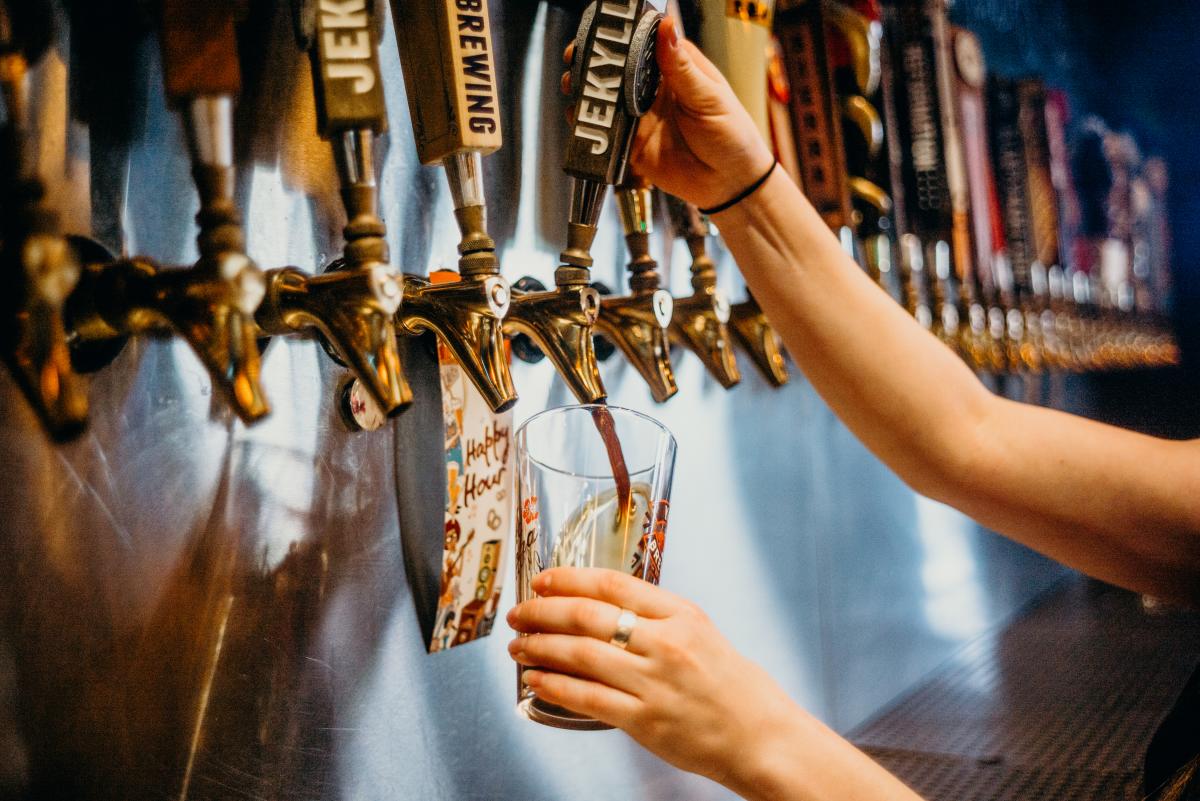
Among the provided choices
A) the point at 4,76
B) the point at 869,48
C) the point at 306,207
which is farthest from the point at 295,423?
the point at 869,48

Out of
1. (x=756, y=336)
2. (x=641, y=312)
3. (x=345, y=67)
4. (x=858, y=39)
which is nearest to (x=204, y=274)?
(x=345, y=67)

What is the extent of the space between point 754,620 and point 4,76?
104cm

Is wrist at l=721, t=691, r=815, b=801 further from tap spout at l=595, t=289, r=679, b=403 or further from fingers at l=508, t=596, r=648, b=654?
tap spout at l=595, t=289, r=679, b=403

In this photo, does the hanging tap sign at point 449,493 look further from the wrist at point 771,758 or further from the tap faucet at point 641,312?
the wrist at point 771,758

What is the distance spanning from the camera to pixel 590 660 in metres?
0.63

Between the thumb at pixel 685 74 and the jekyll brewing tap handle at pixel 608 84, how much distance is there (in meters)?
0.03

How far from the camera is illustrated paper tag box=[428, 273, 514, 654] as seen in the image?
0.88 meters

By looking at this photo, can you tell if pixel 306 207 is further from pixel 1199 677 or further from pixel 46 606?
pixel 1199 677

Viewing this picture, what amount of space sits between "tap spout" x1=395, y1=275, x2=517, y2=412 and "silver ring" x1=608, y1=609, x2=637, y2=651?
16 centimetres

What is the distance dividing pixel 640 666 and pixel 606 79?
16.5 inches

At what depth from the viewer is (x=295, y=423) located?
802 millimetres

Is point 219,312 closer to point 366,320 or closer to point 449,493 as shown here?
point 366,320

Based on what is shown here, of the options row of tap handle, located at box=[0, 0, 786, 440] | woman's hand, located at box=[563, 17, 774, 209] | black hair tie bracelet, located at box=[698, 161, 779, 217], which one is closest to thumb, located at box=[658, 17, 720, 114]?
woman's hand, located at box=[563, 17, 774, 209]

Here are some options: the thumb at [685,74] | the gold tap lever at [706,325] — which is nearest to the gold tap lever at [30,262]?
the thumb at [685,74]
